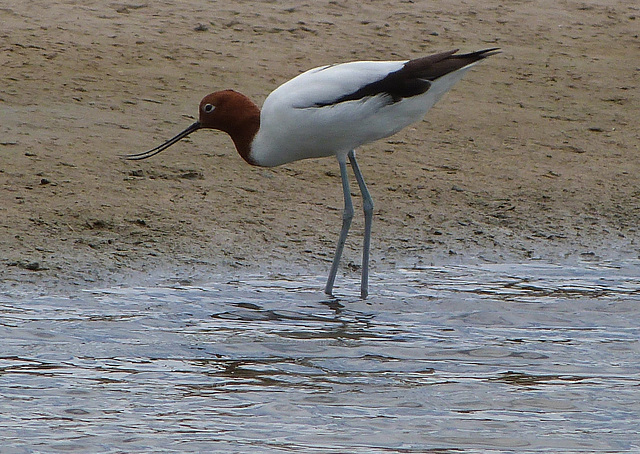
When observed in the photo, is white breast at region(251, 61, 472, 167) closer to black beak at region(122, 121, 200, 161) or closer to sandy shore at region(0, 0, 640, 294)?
black beak at region(122, 121, 200, 161)

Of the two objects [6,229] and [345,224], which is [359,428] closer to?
[345,224]

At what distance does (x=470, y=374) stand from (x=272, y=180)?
305cm

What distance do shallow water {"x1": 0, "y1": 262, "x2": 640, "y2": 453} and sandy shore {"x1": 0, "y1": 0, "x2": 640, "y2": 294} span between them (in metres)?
0.53

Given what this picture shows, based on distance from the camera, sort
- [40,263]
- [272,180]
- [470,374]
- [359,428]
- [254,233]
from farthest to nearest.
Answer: [272,180], [254,233], [40,263], [470,374], [359,428]

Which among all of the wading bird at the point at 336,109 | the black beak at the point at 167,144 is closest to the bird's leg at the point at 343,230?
the wading bird at the point at 336,109

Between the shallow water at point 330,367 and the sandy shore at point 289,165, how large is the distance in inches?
20.8

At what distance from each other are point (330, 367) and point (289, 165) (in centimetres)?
316

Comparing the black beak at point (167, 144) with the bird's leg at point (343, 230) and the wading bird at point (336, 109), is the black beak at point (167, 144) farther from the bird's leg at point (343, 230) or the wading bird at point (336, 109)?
the bird's leg at point (343, 230)

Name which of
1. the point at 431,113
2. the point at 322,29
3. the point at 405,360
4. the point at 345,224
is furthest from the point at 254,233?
the point at 322,29

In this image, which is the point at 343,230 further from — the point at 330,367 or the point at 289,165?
the point at 289,165

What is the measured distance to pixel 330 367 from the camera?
5.04 metres

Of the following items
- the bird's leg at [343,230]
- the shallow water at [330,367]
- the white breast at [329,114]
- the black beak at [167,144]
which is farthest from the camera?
the black beak at [167,144]

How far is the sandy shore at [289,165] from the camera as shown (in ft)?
22.3

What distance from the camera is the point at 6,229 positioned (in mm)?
6621
